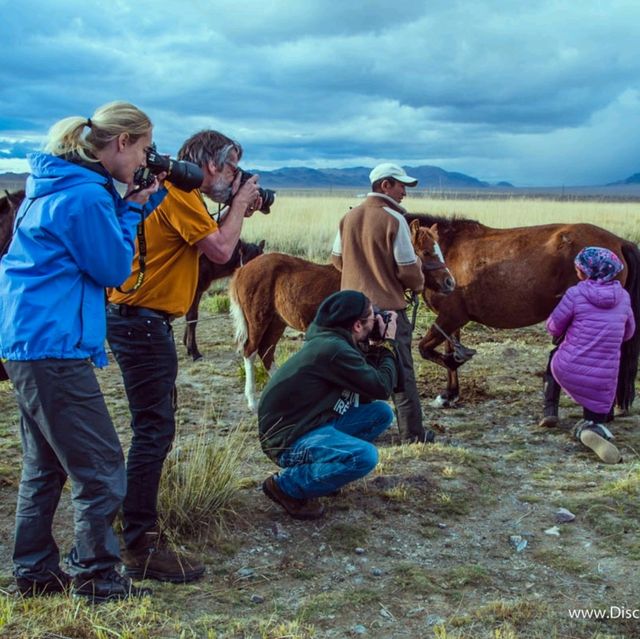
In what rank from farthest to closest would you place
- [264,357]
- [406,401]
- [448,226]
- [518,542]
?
[448,226]
[264,357]
[406,401]
[518,542]

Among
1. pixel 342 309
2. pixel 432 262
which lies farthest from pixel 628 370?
pixel 342 309

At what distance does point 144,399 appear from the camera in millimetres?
3619

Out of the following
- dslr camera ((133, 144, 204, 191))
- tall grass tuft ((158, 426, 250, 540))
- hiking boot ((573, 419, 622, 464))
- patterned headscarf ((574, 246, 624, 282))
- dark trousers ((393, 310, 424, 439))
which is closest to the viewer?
dslr camera ((133, 144, 204, 191))

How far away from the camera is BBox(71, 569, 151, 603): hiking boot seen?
3234mm

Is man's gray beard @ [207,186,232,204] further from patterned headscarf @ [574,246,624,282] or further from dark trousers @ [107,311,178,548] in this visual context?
patterned headscarf @ [574,246,624,282]

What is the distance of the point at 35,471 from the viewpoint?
333 centimetres

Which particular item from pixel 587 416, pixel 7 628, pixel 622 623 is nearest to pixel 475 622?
pixel 622 623

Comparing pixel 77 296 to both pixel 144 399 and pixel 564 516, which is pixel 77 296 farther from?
pixel 564 516

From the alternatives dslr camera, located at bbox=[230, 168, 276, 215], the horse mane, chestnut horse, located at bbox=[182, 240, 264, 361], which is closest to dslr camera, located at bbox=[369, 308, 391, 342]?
dslr camera, located at bbox=[230, 168, 276, 215]

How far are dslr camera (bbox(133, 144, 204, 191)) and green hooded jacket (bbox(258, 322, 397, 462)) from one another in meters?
1.31

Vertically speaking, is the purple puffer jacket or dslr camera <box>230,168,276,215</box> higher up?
dslr camera <box>230,168,276,215</box>

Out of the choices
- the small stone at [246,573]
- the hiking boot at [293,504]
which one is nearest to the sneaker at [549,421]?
the hiking boot at [293,504]

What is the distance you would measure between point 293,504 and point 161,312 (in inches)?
58.1

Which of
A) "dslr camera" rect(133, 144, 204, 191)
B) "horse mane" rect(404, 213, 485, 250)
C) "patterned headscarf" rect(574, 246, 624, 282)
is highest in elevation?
"dslr camera" rect(133, 144, 204, 191)
